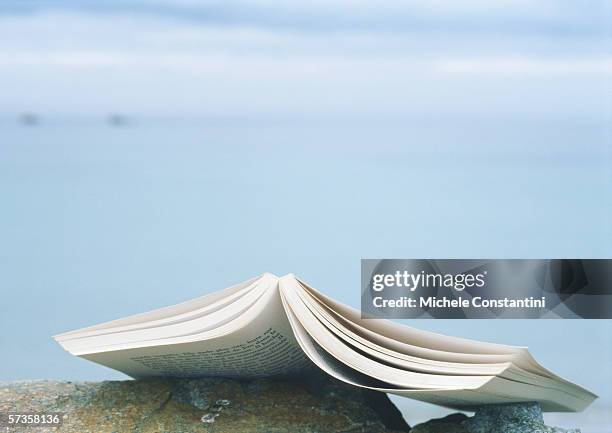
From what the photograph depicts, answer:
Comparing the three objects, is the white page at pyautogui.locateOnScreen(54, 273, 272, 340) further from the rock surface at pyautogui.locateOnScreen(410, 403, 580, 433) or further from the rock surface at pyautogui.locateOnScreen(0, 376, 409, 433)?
the rock surface at pyautogui.locateOnScreen(410, 403, 580, 433)

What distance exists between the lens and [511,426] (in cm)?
97

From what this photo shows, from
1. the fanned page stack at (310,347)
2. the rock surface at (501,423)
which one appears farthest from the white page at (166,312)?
the rock surface at (501,423)

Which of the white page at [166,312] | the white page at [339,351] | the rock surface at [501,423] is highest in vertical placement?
the white page at [166,312]

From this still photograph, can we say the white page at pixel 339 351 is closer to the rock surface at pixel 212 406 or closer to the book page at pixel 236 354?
the book page at pixel 236 354

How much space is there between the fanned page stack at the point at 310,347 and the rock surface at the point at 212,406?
0.16ft

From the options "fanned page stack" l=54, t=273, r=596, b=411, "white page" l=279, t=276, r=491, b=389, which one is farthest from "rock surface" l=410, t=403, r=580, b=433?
"white page" l=279, t=276, r=491, b=389

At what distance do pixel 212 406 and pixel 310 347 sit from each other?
176 mm

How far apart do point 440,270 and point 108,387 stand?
40 cm

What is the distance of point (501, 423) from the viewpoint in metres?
0.98

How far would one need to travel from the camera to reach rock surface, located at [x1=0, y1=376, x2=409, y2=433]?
102 centimetres

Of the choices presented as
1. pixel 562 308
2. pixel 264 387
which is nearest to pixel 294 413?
pixel 264 387

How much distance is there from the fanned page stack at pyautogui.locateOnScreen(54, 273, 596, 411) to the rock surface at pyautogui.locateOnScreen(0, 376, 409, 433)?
0.16 feet

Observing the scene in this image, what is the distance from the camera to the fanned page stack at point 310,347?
90 centimetres

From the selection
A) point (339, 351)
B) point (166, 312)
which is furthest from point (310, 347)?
point (166, 312)
